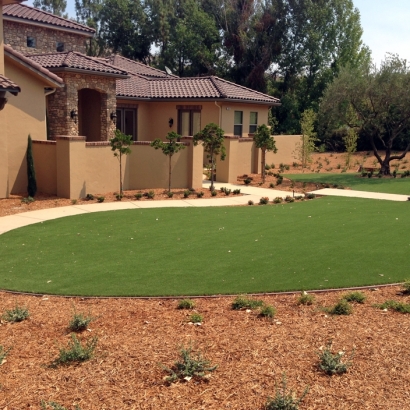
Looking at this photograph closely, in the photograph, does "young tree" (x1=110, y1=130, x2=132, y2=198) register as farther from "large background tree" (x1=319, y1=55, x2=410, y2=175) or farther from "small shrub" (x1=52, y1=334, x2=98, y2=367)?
"small shrub" (x1=52, y1=334, x2=98, y2=367)

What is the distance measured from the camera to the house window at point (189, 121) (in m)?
27.4

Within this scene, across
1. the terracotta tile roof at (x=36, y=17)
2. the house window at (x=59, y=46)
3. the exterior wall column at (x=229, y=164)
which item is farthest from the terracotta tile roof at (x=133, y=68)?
the exterior wall column at (x=229, y=164)

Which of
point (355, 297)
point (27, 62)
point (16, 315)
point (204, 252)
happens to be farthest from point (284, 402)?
point (27, 62)

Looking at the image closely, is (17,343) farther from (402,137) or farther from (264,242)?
(402,137)

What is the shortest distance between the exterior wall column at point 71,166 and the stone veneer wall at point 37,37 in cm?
1135

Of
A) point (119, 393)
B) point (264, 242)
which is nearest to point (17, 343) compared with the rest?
point (119, 393)

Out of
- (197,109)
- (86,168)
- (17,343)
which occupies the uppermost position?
(197,109)

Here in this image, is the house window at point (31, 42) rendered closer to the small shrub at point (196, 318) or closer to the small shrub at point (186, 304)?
the small shrub at point (186, 304)

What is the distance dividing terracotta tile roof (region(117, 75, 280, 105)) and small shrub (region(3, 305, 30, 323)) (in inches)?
773

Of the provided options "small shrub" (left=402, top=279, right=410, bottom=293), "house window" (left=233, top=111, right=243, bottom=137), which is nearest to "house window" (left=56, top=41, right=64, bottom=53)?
"house window" (left=233, top=111, right=243, bottom=137)

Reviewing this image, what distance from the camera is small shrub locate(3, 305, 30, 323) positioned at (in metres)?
6.70

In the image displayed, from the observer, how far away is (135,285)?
808 centimetres

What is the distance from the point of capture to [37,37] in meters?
26.9

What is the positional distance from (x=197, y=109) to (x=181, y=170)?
799cm
